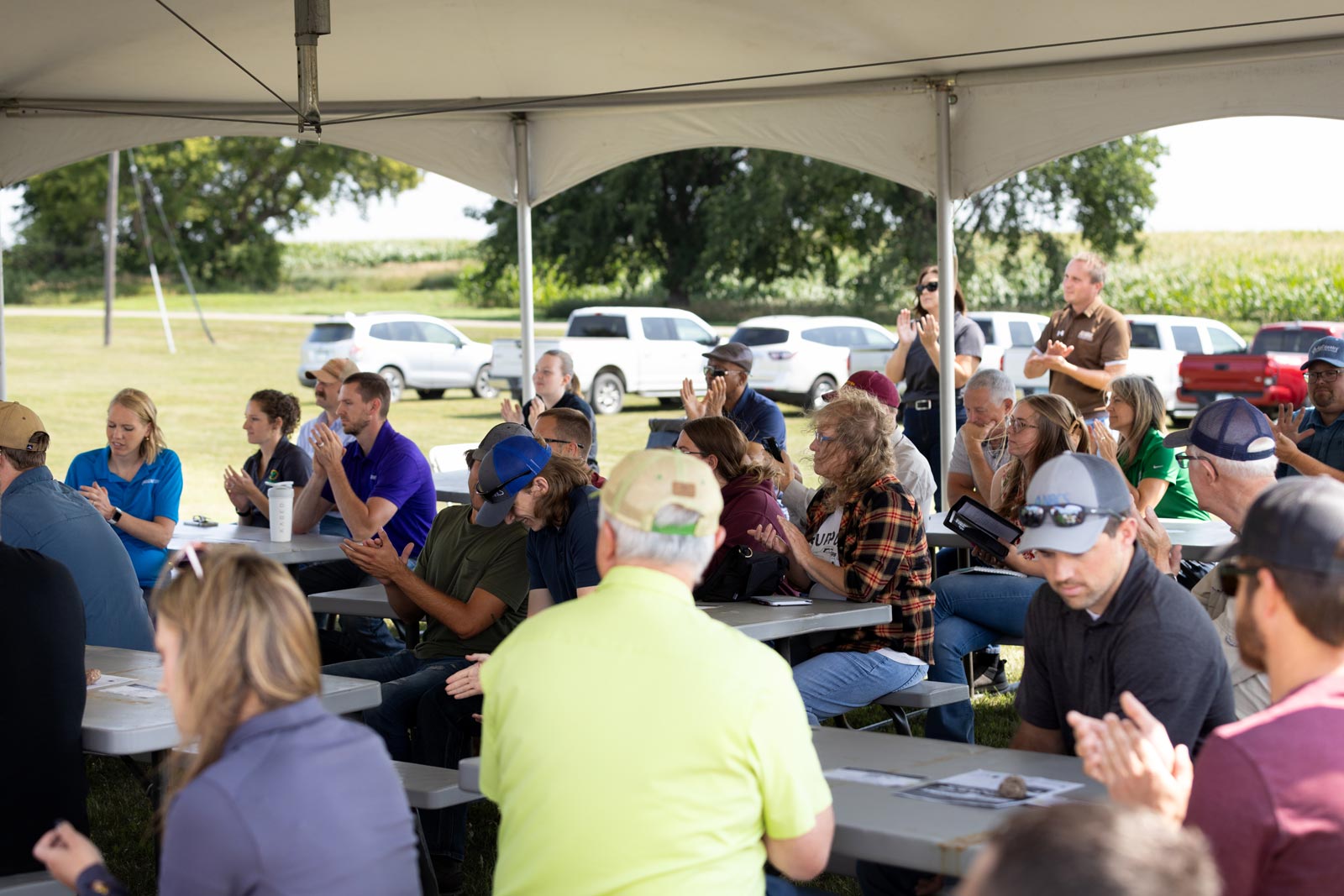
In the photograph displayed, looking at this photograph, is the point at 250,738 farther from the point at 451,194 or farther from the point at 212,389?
the point at 451,194

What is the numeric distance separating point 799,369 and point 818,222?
475 inches

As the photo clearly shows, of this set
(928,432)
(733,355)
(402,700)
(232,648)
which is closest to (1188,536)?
(733,355)

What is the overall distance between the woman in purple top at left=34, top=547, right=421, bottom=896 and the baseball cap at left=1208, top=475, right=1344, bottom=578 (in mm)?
1204

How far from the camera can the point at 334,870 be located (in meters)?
1.78

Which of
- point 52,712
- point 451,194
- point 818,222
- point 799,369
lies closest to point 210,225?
point 451,194

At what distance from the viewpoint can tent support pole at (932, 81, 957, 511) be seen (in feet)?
22.4

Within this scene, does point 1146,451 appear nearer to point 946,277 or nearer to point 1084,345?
point 1084,345

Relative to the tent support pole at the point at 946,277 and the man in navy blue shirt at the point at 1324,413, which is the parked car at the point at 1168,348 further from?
the man in navy blue shirt at the point at 1324,413

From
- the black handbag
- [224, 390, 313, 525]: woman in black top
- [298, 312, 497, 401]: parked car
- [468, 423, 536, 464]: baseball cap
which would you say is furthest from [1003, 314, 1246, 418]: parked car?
the black handbag

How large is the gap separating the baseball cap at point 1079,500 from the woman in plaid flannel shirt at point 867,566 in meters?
1.28

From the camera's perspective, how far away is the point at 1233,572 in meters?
1.82

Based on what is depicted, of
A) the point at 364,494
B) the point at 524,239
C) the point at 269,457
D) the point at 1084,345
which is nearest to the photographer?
the point at 364,494

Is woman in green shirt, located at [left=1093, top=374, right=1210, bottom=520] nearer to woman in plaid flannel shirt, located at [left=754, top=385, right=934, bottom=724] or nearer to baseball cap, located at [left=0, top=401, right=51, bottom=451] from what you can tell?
woman in plaid flannel shirt, located at [left=754, top=385, right=934, bottom=724]

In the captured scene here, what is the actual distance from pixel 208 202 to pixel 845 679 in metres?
42.9
